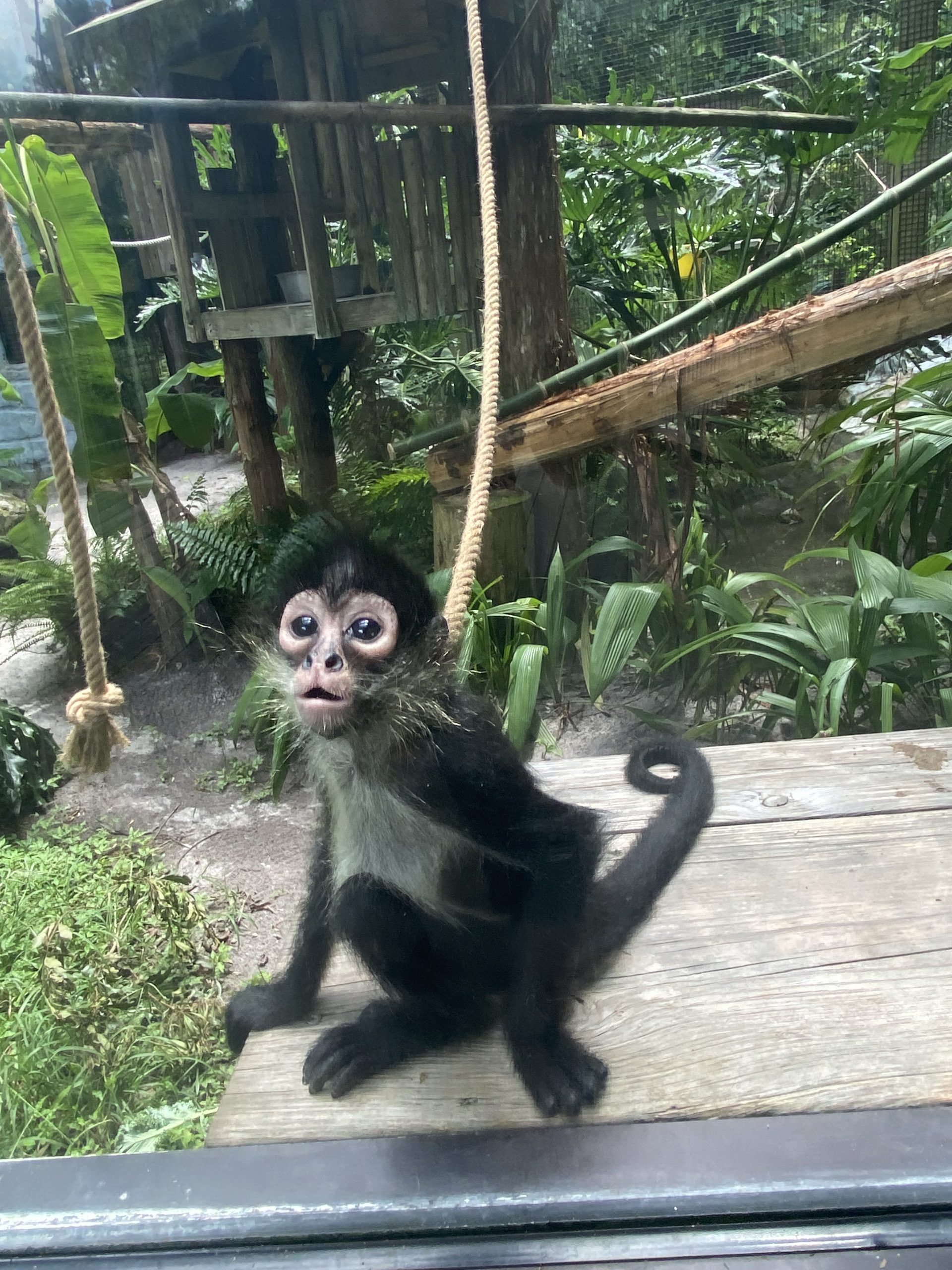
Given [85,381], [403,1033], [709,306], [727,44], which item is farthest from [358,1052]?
[709,306]

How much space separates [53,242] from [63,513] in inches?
30.6

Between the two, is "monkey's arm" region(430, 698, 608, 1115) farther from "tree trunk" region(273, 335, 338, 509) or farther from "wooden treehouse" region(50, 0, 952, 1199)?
"tree trunk" region(273, 335, 338, 509)

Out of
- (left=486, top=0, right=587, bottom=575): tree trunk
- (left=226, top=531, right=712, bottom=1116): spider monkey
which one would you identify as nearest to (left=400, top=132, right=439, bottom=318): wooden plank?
(left=486, top=0, right=587, bottom=575): tree trunk

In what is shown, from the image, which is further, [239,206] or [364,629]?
[239,206]

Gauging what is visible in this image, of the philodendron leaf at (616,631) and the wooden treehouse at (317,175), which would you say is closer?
the wooden treehouse at (317,175)

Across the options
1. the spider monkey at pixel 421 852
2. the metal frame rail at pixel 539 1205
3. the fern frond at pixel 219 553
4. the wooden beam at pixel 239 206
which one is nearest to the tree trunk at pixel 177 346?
the wooden beam at pixel 239 206

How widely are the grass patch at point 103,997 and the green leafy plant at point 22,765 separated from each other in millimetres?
65

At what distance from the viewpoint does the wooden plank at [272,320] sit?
1743mm

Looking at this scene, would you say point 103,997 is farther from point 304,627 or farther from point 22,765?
point 304,627

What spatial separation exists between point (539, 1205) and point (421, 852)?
46 centimetres

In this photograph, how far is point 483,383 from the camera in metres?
1.40

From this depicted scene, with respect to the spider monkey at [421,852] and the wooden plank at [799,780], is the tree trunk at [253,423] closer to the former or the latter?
the spider monkey at [421,852]

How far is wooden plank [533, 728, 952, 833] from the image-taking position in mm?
1688

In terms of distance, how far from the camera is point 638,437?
2.70 m
